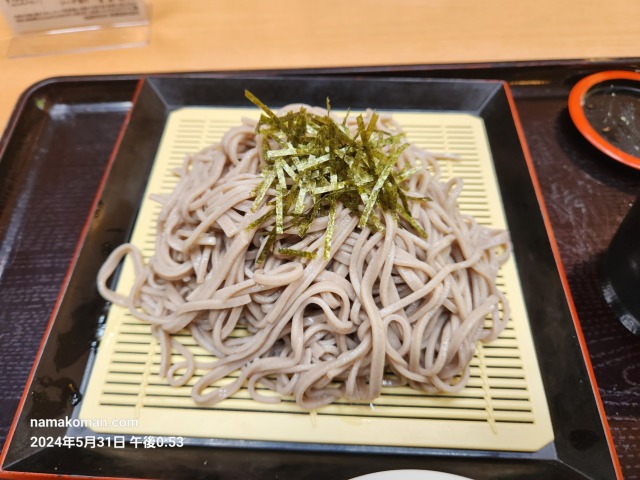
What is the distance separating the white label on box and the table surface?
0.18 meters

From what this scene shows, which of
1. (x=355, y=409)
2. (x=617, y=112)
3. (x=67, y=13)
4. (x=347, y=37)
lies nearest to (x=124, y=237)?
(x=355, y=409)

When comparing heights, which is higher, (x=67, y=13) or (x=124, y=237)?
(x=67, y=13)

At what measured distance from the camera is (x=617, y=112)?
244 cm

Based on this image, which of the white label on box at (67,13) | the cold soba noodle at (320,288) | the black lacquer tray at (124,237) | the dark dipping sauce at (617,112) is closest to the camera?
the black lacquer tray at (124,237)

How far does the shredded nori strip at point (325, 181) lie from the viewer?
1.65m

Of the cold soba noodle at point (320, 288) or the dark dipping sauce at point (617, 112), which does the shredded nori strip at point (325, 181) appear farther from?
the dark dipping sauce at point (617, 112)

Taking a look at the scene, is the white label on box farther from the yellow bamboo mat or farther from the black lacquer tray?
the yellow bamboo mat

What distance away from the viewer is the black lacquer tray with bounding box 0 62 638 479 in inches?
59.9

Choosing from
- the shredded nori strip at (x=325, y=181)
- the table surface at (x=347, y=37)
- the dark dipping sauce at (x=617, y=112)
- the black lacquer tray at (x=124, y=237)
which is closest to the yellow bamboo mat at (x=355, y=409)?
the black lacquer tray at (x=124, y=237)

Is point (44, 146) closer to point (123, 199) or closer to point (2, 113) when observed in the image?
point (2, 113)

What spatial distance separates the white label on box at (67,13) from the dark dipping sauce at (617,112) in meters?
2.88

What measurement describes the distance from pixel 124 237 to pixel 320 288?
3.49 ft

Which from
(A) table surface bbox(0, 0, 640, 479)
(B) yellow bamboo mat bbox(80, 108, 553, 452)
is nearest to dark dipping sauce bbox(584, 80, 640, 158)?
(A) table surface bbox(0, 0, 640, 479)

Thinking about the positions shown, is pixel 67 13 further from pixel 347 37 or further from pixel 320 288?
pixel 320 288
